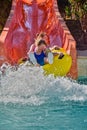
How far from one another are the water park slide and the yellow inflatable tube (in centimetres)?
65

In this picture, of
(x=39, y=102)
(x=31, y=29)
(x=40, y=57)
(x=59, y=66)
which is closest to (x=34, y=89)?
(x=39, y=102)

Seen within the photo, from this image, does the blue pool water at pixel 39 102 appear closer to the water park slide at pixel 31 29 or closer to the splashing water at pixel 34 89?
the splashing water at pixel 34 89

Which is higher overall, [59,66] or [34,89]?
[34,89]

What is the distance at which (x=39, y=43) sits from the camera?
8.23 meters

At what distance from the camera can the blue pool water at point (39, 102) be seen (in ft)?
17.4

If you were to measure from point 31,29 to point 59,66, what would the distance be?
2.75 metres

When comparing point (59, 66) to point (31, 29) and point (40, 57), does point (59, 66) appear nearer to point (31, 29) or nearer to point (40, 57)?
point (40, 57)

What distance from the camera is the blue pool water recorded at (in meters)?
5.31

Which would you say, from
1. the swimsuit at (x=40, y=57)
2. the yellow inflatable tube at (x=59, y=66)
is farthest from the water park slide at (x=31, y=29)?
the swimsuit at (x=40, y=57)

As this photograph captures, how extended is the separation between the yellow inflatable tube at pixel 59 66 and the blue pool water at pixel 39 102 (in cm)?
43

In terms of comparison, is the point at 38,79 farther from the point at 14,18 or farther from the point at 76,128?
the point at 14,18

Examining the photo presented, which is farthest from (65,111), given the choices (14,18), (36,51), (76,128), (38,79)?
(14,18)

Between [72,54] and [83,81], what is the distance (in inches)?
27.0

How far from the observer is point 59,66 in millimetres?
8508
